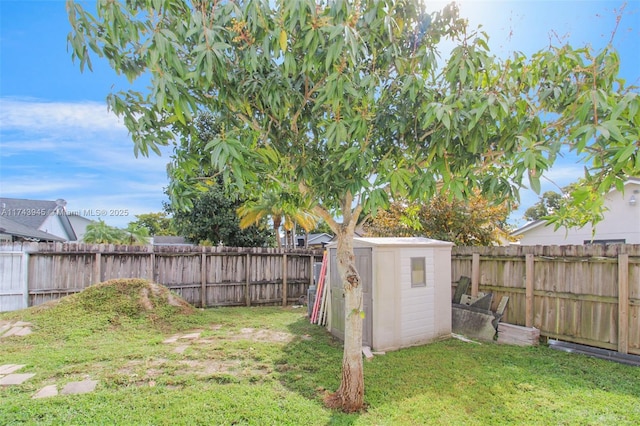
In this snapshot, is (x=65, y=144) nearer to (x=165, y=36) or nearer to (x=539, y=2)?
(x=165, y=36)

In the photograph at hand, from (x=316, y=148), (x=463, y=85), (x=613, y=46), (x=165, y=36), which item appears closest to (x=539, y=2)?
(x=613, y=46)

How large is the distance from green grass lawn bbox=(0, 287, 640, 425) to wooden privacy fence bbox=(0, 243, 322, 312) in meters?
1.38

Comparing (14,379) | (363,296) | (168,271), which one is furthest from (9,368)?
(363,296)

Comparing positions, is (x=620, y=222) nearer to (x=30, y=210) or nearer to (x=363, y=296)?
(x=363, y=296)

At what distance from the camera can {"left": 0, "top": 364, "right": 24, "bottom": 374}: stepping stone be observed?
3.94 meters

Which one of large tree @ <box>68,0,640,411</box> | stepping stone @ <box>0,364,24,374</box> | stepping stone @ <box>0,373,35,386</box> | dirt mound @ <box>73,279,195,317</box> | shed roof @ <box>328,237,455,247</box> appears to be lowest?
stepping stone @ <box>0,364,24,374</box>

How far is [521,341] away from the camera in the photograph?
532 centimetres

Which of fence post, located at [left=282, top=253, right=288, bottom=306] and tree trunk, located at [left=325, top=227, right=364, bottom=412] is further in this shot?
fence post, located at [left=282, top=253, right=288, bottom=306]

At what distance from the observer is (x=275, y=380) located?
12.4 feet

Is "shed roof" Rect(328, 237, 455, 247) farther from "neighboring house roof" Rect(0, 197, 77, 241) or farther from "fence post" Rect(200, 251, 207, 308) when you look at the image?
"neighboring house roof" Rect(0, 197, 77, 241)

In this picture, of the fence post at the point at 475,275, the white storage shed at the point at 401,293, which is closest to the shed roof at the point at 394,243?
the white storage shed at the point at 401,293

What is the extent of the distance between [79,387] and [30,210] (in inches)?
653

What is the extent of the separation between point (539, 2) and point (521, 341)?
15.2 feet

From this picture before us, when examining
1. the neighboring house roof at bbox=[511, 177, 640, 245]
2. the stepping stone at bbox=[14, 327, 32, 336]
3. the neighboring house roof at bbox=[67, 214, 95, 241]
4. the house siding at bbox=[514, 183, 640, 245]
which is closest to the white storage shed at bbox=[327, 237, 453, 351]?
the neighboring house roof at bbox=[511, 177, 640, 245]
